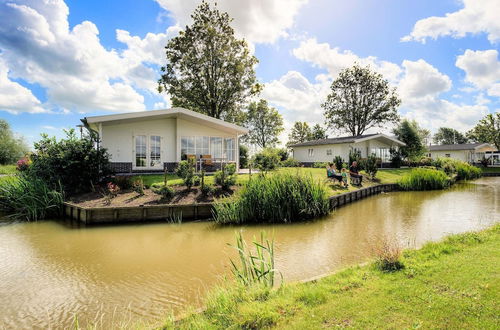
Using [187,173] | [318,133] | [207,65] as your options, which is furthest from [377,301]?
[318,133]

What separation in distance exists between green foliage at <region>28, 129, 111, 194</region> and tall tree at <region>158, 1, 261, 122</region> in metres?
12.9

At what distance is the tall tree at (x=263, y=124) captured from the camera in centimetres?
4125

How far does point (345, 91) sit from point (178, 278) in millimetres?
36697

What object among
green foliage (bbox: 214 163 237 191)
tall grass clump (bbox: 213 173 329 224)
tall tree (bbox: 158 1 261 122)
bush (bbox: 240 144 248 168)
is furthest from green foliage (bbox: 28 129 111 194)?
bush (bbox: 240 144 248 168)

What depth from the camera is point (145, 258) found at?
580 cm

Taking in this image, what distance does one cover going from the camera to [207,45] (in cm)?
2264

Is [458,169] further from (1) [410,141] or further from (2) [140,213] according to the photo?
(2) [140,213]

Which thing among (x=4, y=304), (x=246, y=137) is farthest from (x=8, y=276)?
(x=246, y=137)

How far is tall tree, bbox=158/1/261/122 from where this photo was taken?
22797 millimetres

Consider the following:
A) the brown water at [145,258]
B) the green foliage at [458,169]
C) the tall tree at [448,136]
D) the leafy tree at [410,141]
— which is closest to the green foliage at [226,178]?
the brown water at [145,258]

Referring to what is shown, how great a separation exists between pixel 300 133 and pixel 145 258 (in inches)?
1740

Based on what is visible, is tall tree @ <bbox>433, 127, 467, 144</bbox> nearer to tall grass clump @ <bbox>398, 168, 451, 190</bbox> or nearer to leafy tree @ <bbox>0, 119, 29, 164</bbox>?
tall grass clump @ <bbox>398, 168, 451, 190</bbox>

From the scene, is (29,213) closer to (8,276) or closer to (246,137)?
(8,276)

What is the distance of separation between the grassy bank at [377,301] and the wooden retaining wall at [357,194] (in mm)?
7322
